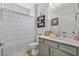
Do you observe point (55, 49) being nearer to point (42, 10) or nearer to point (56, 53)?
point (56, 53)

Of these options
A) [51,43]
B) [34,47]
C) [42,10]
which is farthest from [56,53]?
[42,10]

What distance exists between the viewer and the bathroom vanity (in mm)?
1132

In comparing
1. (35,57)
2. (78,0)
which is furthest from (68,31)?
(35,57)

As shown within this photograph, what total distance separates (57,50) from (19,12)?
0.87 meters

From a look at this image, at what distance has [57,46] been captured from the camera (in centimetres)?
135

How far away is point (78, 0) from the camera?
1.38 metres

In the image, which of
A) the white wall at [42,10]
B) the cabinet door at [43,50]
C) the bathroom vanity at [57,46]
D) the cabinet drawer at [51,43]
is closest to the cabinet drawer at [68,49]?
the bathroom vanity at [57,46]

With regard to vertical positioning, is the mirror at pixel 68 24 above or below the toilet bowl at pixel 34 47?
above

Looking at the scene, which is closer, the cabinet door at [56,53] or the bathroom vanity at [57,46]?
the bathroom vanity at [57,46]

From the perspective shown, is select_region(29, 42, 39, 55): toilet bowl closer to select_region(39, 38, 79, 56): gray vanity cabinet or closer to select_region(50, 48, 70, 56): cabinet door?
select_region(39, 38, 79, 56): gray vanity cabinet

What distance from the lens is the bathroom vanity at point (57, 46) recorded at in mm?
1132

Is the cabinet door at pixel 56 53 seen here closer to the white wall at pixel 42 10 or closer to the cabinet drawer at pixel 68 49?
the cabinet drawer at pixel 68 49

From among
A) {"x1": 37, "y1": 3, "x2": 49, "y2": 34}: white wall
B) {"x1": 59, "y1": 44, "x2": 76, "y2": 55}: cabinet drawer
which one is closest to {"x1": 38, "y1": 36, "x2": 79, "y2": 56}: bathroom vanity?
{"x1": 59, "y1": 44, "x2": 76, "y2": 55}: cabinet drawer

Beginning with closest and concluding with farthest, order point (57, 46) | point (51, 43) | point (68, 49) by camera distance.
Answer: point (68, 49) → point (57, 46) → point (51, 43)
